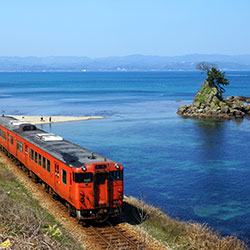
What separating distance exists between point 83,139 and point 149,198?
1123 inches

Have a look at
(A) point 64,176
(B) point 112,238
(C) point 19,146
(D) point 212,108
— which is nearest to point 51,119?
(D) point 212,108

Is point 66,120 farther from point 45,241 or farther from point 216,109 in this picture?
point 45,241

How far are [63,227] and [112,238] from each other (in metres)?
2.97

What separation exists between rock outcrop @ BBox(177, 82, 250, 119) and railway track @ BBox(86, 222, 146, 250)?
2832 inches

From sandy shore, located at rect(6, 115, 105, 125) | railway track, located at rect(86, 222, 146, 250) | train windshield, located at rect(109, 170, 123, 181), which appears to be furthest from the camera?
sandy shore, located at rect(6, 115, 105, 125)

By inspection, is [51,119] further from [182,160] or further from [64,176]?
[64,176]

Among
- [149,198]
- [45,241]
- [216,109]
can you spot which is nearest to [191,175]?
[149,198]

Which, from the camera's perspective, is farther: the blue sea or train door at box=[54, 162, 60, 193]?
the blue sea

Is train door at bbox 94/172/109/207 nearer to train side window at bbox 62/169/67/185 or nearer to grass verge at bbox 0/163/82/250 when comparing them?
train side window at bbox 62/169/67/185

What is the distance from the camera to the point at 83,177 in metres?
19.4

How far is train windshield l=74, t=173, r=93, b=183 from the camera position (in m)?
19.3

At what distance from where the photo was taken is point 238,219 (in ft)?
95.2

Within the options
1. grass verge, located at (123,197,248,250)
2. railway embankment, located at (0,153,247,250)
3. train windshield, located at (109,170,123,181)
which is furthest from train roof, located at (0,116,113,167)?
grass verge, located at (123,197,248,250)

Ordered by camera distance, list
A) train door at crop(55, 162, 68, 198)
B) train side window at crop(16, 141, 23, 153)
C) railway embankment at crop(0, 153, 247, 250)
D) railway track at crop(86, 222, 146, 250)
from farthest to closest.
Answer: train side window at crop(16, 141, 23, 153) → train door at crop(55, 162, 68, 198) → railway track at crop(86, 222, 146, 250) → railway embankment at crop(0, 153, 247, 250)
